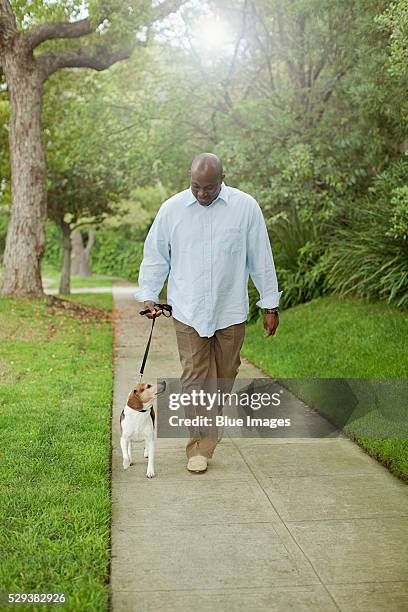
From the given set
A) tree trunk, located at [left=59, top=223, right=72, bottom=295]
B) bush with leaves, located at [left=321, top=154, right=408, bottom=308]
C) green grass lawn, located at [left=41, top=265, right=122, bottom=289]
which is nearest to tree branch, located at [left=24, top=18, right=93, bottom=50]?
bush with leaves, located at [left=321, top=154, right=408, bottom=308]

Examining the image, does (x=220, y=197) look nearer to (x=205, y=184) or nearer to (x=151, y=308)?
(x=205, y=184)

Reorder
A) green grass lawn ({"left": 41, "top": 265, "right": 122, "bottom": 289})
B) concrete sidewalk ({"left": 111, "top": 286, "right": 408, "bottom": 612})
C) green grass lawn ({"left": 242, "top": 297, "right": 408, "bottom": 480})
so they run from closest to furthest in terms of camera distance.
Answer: concrete sidewalk ({"left": 111, "top": 286, "right": 408, "bottom": 612}) → green grass lawn ({"left": 242, "top": 297, "right": 408, "bottom": 480}) → green grass lawn ({"left": 41, "top": 265, "right": 122, "bottom": 289})

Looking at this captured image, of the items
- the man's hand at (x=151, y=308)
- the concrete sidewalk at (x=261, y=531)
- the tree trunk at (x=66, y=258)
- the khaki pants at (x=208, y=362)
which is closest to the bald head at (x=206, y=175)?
the man's hand at (x=151, y=308)

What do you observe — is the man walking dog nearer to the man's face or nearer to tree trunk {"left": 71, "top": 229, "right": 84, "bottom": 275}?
the man's face

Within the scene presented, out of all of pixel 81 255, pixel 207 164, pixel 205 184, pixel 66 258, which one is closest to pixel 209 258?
pixel 205 184

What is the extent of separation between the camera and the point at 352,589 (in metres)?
3.26

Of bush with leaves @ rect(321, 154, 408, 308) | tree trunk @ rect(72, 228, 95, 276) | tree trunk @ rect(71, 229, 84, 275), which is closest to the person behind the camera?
bush with leaves @ rect(321, 154, 408, 308)

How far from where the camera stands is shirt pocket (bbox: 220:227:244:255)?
4.72 metres

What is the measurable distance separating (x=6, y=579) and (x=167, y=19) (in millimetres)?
13277

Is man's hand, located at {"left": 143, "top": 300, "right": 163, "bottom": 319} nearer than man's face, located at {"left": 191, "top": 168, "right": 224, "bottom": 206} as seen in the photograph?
No

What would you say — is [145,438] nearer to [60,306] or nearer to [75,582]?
[75,582]

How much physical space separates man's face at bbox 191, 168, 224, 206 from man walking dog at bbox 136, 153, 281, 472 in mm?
11

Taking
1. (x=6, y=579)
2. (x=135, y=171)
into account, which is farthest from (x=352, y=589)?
(x=135, y=171)

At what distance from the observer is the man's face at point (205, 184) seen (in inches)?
176
